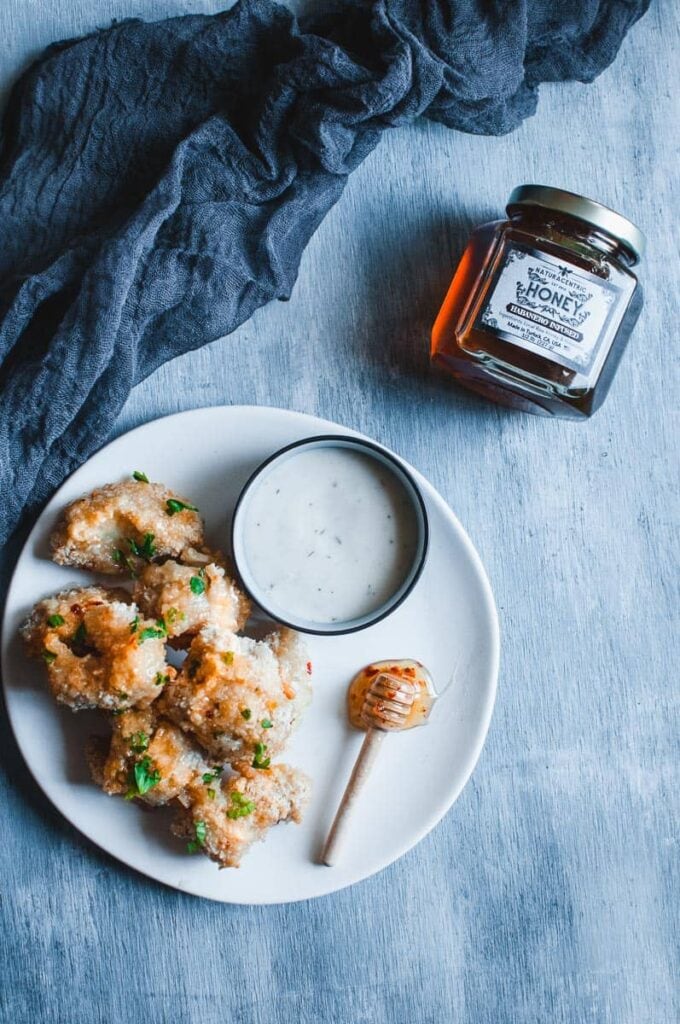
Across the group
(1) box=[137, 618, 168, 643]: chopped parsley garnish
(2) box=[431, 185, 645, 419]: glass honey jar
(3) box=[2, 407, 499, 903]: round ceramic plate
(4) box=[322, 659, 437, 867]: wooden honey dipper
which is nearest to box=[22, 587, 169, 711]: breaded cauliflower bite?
(1) box=[137, 618, 168, 643]: chopped parsley garnish

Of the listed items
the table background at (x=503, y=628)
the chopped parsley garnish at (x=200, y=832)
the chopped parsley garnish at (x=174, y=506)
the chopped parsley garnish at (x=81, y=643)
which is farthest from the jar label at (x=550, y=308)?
the chopped parsley garnish at (x=200, y=832)

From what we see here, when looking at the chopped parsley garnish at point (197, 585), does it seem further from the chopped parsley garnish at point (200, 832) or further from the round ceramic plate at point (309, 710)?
the chopped parsley garnish at point (200, 832)

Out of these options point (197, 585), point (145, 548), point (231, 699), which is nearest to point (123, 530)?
point (145, 548)

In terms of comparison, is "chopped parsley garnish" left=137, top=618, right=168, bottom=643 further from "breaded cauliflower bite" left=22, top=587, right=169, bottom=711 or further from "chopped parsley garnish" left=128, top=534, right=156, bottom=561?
"chopped parsley garnish" left=128, top=534, right=156, bottom=561

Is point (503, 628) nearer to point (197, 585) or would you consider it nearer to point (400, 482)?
point (400, 482)

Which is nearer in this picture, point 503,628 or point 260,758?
point 260,758
